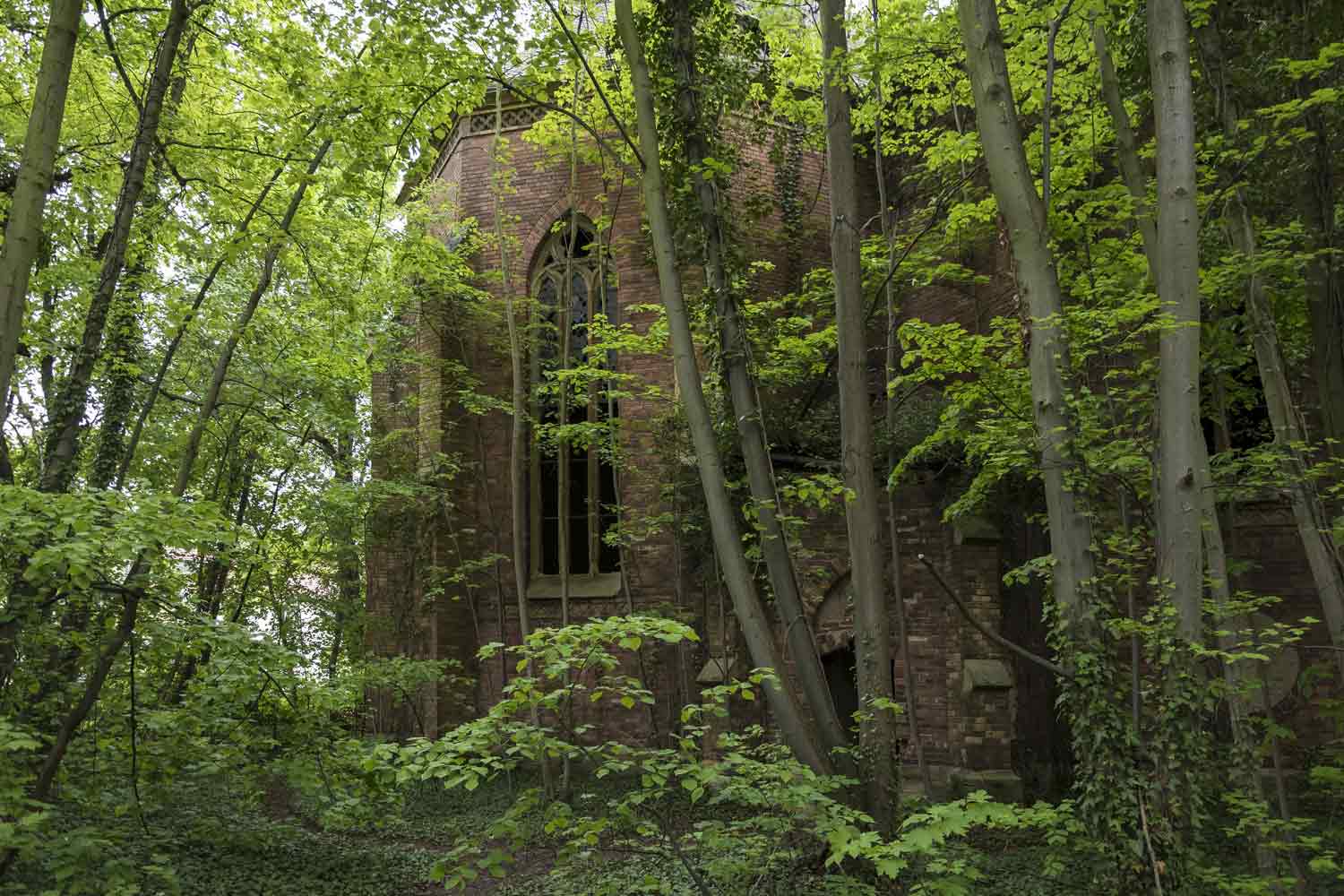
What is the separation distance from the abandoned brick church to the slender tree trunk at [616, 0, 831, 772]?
4.34 m

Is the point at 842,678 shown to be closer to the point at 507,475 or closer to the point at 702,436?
the point at 507,475

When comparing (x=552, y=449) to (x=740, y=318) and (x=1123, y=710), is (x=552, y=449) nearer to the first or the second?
Result: (x=740, y=318)

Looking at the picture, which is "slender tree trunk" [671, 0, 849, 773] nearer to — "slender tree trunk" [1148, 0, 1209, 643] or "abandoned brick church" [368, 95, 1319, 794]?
"slender tree trunk" [1148, 0, 1209, 643]

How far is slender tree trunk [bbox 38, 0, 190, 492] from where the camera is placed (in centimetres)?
643

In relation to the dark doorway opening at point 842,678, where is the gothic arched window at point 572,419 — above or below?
above

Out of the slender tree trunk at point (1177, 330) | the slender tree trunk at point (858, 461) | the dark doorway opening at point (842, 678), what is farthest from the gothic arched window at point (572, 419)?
the slender tree trunk at point (1177, 330)

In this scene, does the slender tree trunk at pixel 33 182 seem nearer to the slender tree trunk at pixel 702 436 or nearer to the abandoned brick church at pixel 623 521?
the slender tree trunk at pixel 702 436

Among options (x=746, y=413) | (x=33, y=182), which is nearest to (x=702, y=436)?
(x=746, y=413)

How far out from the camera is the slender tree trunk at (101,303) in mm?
6430

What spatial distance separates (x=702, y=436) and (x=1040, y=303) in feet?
7.48

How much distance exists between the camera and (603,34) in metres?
10.0

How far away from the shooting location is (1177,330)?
4523 millimetres

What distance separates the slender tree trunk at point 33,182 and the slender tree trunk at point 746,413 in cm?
388

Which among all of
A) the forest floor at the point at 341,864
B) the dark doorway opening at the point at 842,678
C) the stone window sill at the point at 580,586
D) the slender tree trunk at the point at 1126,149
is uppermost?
the slender tree trunk at the point at 1126,149
